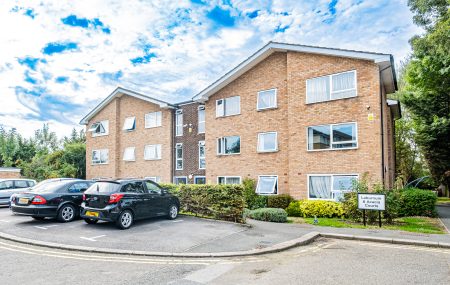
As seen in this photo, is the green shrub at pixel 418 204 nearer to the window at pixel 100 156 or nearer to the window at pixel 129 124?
the window at pixel 129 124

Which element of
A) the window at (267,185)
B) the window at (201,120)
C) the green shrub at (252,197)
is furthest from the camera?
the window at (201,120)

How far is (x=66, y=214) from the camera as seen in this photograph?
37.1 feet

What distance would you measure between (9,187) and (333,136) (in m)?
16.8

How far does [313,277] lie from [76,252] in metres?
5.40

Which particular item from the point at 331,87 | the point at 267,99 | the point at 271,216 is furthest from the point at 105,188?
the point at 331,87

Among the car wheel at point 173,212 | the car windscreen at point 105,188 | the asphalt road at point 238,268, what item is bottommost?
the asphalt road at point 238,268

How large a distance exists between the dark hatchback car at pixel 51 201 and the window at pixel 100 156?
17.3 metres

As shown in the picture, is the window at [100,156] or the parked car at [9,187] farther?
the window at [100,156]

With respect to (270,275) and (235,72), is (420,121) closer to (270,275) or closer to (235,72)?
(235,72)

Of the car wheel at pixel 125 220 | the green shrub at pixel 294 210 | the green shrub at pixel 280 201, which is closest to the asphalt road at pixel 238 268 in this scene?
the car wheel at pixel 125 220

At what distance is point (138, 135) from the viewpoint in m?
26.8

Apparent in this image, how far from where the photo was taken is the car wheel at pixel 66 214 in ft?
36.4

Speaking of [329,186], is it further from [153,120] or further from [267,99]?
[153,120]

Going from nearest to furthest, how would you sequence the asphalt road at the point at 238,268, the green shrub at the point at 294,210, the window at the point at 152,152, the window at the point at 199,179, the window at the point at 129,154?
1. the asphalt road at the point at 238,268
2. the green shrub at the point at 294,210
3. the window at the point at 199,179
4. the window at the point at 152,152
5. the window at the point at 129,154
